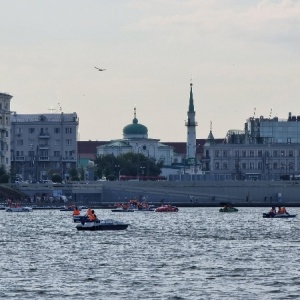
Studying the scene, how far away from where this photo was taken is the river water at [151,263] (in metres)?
78.6

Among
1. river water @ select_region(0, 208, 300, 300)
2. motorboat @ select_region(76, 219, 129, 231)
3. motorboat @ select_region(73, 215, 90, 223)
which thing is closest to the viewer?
river water @ select_region(0, 208, 300, 300)

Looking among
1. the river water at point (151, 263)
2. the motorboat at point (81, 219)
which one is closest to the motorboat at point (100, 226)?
the river water at point (151, 263)

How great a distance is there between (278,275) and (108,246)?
1072 inches

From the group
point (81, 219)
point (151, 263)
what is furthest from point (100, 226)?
point (151, 263)

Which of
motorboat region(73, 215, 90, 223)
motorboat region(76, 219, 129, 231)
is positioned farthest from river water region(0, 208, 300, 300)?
motorboat region(73, 215, 90, 223)

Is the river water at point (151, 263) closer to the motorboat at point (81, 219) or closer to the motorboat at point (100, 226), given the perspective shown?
the motorboat at point (100, 226)

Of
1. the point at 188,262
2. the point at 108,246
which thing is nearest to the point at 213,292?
the point at 188,262

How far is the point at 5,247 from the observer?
364ft

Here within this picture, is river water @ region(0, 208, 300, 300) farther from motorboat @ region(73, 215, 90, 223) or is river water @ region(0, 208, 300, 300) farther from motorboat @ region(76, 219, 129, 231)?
motorboat @ region(73, 215, 90, 223)

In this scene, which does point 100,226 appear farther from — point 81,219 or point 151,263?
point 151,263

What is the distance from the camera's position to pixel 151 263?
308ft

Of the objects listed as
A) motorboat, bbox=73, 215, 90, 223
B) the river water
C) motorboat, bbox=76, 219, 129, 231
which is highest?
motorboat, bbox=73, 215, 90, 223

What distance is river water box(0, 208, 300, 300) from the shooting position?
78562 millimetres

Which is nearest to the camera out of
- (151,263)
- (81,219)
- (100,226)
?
(151,263)
